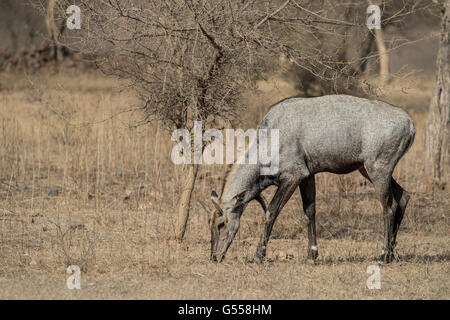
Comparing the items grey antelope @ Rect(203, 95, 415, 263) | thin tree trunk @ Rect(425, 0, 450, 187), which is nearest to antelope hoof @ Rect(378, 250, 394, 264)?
grey antelope @ Rect(203, 95, 415, 263)

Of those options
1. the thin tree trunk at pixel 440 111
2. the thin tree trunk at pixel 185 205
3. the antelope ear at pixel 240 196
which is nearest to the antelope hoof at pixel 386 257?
the antelope ear at pixel 240 196

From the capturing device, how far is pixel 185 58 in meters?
8.58

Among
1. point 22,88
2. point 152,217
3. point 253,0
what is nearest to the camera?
point 253,0

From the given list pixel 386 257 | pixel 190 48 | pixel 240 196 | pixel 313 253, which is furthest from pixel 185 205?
pixel 386 257

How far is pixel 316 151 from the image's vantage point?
7895mm

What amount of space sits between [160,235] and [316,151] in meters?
2.51

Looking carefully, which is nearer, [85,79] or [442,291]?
[442,291]

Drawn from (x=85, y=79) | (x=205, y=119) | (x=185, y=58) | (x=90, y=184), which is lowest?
(x=90, y=184)

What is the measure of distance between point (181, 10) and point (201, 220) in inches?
129

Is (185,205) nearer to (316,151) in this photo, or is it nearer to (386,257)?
(316,151)

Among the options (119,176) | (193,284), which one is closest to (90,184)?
(119,176)

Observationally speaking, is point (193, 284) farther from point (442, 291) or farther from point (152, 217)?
point (152, 217)

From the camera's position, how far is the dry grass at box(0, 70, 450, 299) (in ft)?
22.7

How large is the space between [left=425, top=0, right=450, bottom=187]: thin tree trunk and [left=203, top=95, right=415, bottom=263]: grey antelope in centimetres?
490
